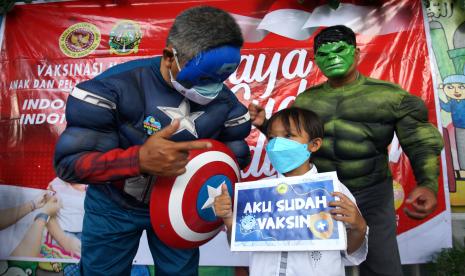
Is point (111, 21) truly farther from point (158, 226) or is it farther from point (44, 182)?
point (158, 226)

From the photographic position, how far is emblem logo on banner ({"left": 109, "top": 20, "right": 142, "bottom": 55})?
3453mm

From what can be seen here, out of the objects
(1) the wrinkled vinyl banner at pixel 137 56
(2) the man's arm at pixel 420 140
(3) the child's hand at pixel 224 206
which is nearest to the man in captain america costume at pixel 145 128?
(3) the child's hand at pixel 224 206

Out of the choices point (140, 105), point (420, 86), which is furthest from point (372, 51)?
point (140, 105)

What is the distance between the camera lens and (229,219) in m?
1.39

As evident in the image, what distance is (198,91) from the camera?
57.4 inches

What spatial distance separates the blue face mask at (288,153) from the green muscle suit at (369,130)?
0.50 metres

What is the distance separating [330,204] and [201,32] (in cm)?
78

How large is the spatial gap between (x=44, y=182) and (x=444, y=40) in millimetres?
3788

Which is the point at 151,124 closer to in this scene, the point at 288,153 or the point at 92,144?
the point at 92,144

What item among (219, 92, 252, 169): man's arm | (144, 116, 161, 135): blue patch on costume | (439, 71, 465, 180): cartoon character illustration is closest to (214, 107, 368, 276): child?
(219, 92, 252, 169): man's arm

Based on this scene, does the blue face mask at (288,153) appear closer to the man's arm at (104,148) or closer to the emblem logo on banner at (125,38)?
the man's arm at (104,148)

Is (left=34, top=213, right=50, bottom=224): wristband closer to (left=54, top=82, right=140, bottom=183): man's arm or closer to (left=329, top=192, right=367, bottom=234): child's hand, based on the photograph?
(left=54, top=82, right=140, bottom=183): man's arm

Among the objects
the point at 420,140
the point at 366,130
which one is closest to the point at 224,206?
the point at 366,130

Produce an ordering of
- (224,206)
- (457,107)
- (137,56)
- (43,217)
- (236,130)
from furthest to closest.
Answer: (137,56) < (43,217) < (457,107) < (236,130) < (224,206)
